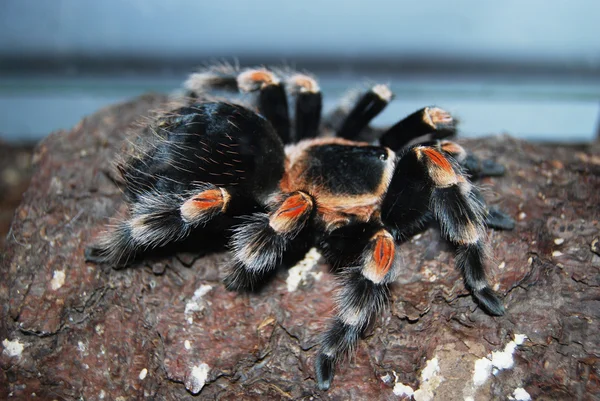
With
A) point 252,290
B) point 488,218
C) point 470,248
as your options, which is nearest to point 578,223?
point 488,218

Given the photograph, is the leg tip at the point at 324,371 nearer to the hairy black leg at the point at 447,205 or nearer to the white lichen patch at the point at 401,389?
the white lichen patch at the point at 401,389

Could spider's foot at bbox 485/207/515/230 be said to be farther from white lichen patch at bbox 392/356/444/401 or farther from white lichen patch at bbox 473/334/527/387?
white lichen patch at bbox 392/356/444/401

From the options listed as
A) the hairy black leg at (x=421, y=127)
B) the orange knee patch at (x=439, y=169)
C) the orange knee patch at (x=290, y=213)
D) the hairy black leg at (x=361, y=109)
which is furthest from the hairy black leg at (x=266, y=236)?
the hairy black leg at (x=361, y=109)

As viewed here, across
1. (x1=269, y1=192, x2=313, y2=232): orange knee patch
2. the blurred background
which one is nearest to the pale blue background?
the blurred background

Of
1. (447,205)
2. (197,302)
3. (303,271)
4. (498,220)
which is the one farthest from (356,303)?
(498,220)

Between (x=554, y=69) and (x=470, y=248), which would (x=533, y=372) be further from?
(x=554, y=69)
